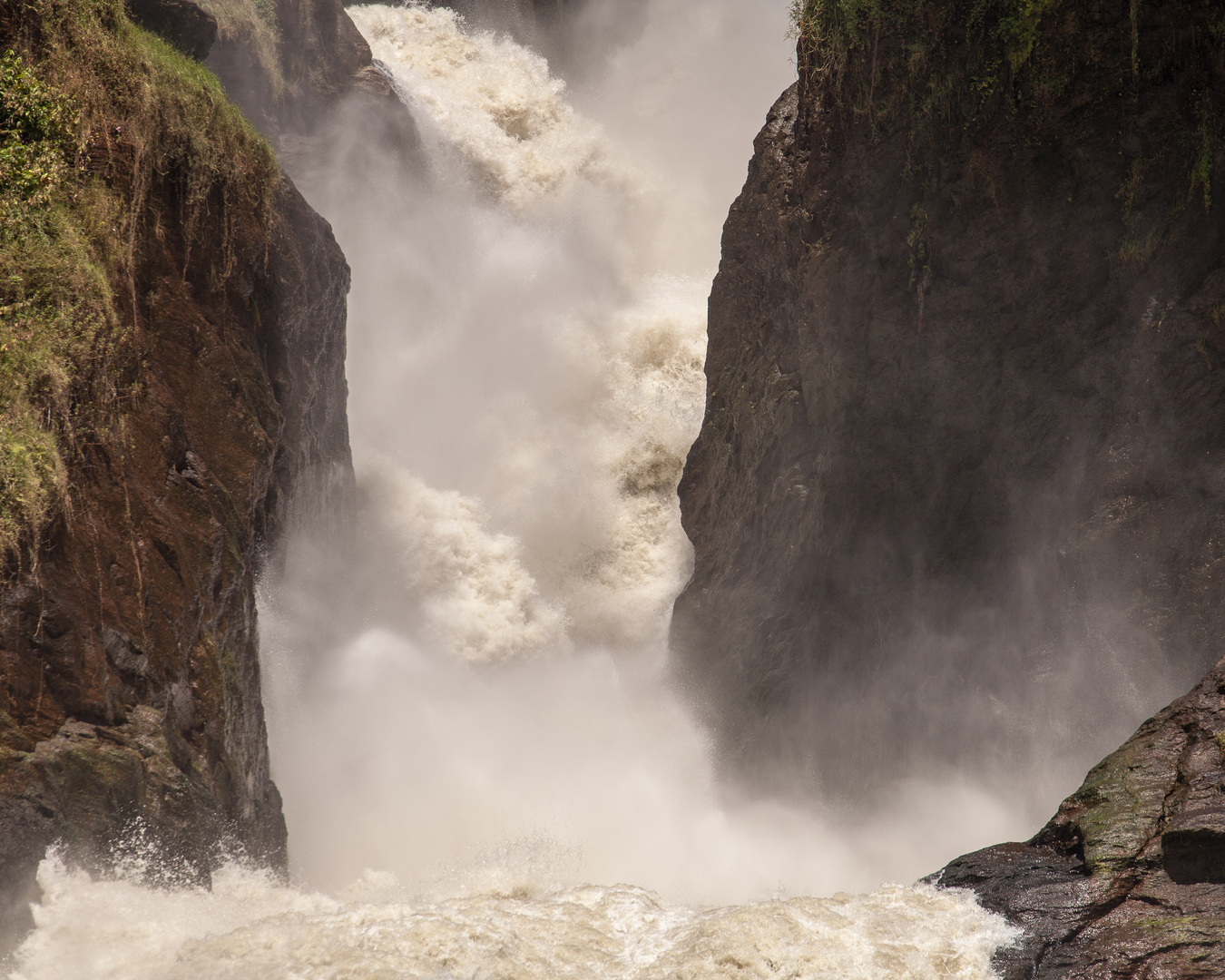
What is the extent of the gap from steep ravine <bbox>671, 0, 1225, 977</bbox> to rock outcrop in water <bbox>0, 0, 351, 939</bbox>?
666 centimetres

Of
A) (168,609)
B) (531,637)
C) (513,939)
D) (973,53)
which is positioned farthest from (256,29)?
(513,939)

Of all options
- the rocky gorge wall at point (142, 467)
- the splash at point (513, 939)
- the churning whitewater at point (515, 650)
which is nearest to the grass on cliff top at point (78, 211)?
the rocky gorge wall at point (142, 467)

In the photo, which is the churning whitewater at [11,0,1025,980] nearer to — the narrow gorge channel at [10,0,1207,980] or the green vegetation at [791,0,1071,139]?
the narrow gorge channel at [10,0,1207,980]

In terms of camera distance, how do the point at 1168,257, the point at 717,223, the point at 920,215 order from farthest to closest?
the point at 717,223 → the point at 920,215 → the point at 1168,257

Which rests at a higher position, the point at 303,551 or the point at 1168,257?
the point at 303,551

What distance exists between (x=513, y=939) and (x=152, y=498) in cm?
494

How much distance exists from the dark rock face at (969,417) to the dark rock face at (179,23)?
7942mm

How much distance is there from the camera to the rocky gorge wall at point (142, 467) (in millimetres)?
6312

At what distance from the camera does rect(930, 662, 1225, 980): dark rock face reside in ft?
17.6

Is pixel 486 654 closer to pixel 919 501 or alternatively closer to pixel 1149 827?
pixel 919 501

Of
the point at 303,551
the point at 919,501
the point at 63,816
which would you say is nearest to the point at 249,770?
the point at 63,816

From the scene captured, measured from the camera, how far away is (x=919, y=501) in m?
12.0

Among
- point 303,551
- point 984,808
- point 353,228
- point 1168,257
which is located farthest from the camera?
point 353,228

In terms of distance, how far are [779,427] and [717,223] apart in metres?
11.8
